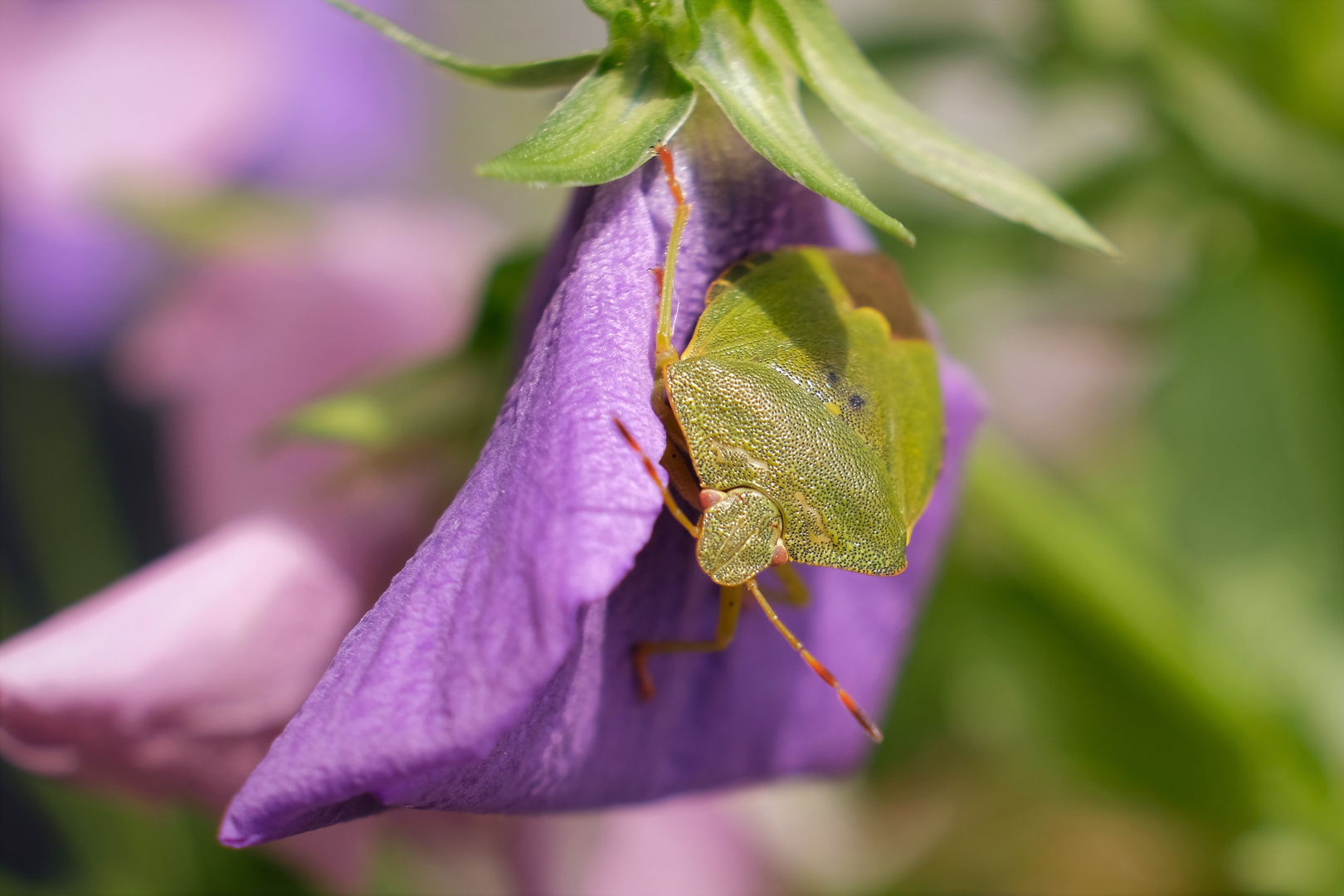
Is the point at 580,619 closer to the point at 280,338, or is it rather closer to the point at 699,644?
the point at 699,644

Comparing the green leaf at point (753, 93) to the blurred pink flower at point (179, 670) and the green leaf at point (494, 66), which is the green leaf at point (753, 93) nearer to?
the green leaf at point (494, 66)

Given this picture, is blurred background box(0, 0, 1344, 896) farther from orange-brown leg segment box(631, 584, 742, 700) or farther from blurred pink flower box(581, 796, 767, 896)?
orange-brown leg segment box(631, 584, 742, 700)

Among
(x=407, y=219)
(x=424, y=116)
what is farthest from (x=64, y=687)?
(x=424, y=116)

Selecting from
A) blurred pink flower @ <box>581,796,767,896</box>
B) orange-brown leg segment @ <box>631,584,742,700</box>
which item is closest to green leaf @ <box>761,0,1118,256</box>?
orange-brown leg segment @ <box>631,584,742,700</box>

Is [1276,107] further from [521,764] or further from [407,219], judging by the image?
[521,764]

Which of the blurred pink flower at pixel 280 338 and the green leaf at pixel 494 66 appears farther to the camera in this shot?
the blurred pink flower at pixel 280 338

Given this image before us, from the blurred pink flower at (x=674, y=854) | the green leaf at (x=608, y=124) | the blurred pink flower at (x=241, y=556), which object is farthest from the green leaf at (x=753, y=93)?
the blurred pink flower at (x=674, y=854)

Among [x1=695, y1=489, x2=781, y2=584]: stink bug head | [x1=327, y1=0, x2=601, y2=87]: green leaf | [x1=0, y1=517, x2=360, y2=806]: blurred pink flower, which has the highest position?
[x1=327, y1=0, x2=601, y2=87]: green leaf

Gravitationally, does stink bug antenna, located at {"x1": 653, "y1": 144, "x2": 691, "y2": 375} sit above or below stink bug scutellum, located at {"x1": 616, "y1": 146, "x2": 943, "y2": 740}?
above
